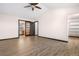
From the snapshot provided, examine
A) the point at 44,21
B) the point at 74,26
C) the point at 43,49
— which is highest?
the point at 44,21

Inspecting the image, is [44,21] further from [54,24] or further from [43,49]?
[43,49]

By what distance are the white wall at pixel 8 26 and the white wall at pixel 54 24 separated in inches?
32.6

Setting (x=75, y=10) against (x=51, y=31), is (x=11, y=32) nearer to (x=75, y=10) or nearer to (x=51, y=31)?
(x=51, y=31)

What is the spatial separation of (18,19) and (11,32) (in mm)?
440

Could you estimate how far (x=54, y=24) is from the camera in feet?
10.6

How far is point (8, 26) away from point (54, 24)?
1.47 m

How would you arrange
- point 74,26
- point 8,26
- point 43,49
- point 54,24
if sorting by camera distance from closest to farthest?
point 74,26 < point 8,26 < point 54,24 < point 43,49

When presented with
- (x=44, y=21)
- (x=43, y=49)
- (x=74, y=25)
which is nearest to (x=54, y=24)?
(x=44, y=21)

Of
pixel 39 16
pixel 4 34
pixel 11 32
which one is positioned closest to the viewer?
pixel 4 34

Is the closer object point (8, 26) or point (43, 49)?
point (8, 26)

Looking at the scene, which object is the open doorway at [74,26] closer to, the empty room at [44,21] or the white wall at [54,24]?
the empty room at [44,21]

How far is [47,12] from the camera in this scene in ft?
9.69

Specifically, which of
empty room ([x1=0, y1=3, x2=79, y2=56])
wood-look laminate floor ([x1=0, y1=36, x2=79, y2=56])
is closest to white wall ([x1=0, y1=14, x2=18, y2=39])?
empty room ([x1=0, y1=3, x2=79, y2=56])

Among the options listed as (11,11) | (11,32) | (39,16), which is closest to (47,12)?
(39,16)
